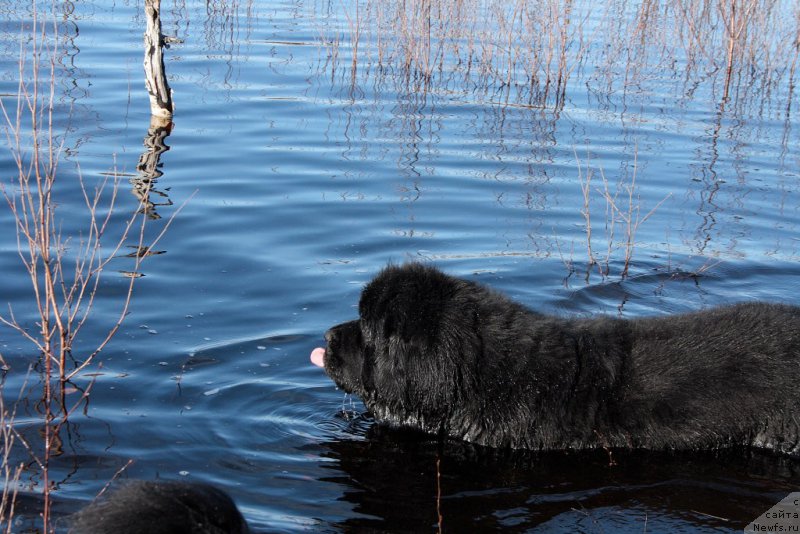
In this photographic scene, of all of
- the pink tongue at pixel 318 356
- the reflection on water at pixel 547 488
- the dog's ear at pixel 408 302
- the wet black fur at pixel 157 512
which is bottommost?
the reflection on water at pixel 547 488

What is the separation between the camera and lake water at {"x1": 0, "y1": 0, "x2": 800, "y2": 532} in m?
5.72

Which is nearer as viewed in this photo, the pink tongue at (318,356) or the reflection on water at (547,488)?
the reflection on water at (547,488)

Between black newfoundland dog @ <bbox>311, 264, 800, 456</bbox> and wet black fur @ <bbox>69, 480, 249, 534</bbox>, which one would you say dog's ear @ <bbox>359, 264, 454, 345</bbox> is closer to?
black newfoundland dog @ <bbox>311, 264, 800, 456</bbox>

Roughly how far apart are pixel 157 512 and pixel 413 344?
2.62 m

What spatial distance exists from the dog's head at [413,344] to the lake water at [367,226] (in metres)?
0.36

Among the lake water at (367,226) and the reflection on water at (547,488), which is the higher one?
the lake water at (367,226)

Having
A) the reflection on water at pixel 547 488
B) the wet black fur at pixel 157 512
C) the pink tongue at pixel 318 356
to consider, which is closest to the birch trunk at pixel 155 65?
the pink tongue at pixel 318 356

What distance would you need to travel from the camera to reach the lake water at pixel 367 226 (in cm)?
572

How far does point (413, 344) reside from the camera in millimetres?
5773

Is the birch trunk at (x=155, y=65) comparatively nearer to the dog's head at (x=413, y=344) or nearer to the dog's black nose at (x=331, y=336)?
the dog's black nose at (x=331, y=336)

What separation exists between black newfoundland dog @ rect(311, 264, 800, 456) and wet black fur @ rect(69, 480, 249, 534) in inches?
94.7

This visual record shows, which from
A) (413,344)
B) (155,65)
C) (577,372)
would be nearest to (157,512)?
(413,344)

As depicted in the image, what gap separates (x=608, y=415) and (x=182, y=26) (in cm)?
1533

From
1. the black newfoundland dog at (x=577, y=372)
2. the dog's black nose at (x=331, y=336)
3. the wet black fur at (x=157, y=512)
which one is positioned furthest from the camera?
the dog's black nose at (x=331, y=336)
